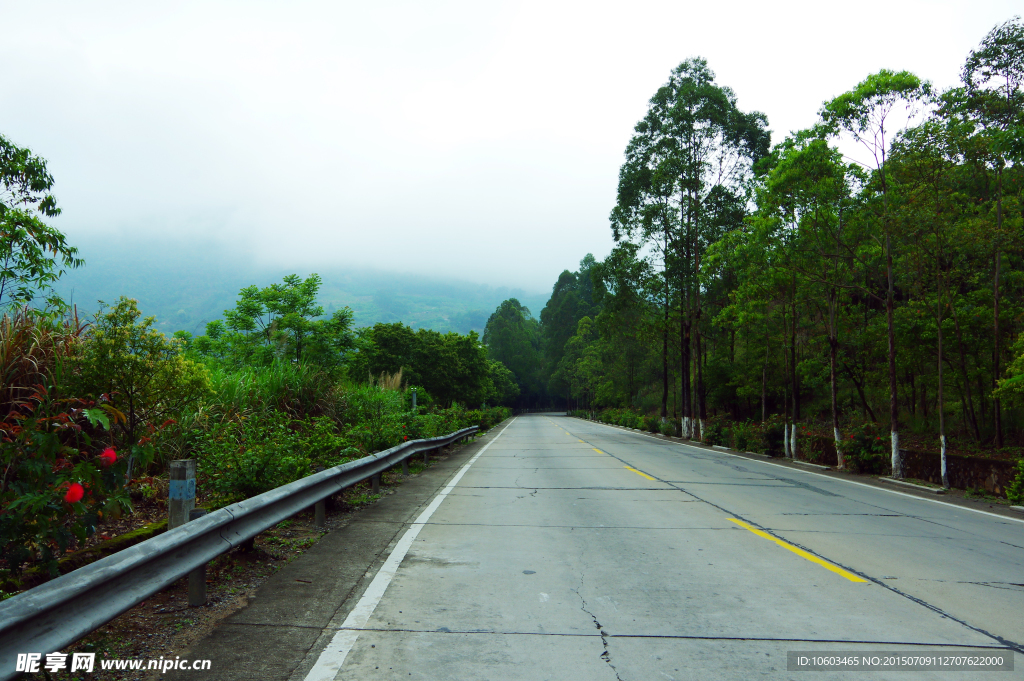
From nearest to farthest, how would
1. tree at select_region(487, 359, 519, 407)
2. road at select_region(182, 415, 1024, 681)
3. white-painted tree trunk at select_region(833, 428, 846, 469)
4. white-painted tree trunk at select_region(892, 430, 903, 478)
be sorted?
road at select_region(182, 415, 1024, 681) → white-painted tree trunk at select_region(892, 430, 903, 478) → white-painted tree trunk at select_region(833, 428, 846, 469) → tree at select_region(487, 359, 519, 407)

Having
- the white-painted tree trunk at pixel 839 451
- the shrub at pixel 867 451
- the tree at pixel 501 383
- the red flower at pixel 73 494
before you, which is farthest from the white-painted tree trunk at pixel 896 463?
the tree at pixel 501 383

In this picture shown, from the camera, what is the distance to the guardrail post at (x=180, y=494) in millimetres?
4762

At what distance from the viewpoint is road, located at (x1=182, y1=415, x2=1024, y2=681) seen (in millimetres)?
3859

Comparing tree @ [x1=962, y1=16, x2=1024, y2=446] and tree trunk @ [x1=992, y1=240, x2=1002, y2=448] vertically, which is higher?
tree @ [x1=962, y1=16, x2=1024, y2=446]

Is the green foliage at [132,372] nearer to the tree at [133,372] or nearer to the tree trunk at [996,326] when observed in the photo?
the tree at [133,372]

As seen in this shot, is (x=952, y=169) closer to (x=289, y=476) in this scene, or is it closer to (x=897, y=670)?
(x=897, y=670)

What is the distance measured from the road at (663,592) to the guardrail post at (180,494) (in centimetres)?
102

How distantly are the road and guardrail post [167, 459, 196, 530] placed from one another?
1023 millimetres

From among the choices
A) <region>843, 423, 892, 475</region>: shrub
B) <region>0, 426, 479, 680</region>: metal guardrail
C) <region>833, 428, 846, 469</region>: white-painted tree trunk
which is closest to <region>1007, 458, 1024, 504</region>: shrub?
<region>843, 423, 892, 475</region>: shrub

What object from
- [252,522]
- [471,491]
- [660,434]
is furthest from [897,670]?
[660,434]

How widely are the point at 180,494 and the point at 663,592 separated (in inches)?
151

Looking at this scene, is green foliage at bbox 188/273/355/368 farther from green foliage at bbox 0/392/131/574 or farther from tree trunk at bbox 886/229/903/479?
green foliage at bbox 0/392/131/574

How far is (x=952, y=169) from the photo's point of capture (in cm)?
1525

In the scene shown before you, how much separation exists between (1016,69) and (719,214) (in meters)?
14.9
